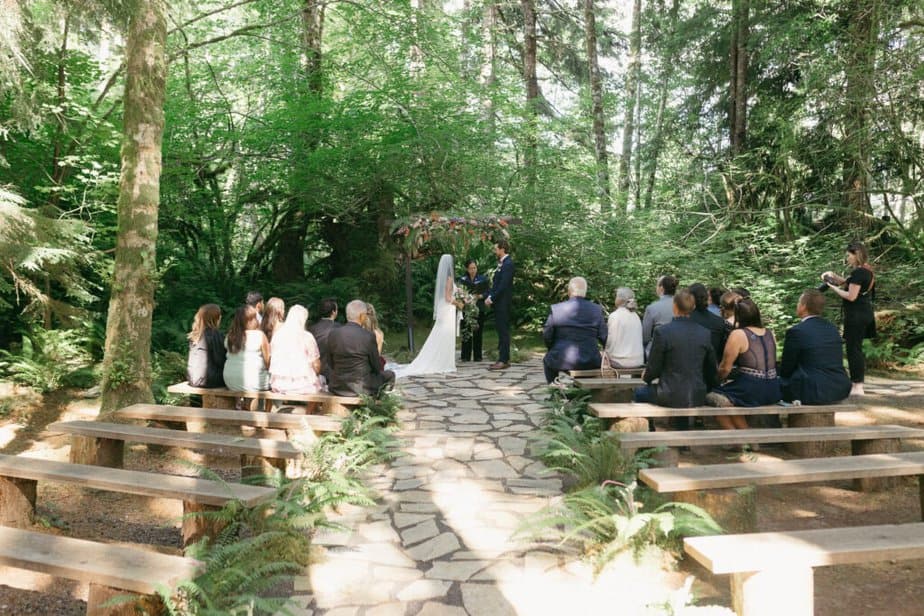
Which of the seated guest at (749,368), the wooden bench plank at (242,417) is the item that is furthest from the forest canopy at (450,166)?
the seated guest at (749,368)

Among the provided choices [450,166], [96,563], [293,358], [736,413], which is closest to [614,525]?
[736,413]

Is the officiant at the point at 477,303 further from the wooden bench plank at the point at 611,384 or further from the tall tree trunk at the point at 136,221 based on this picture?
the tall tree trunk at the point at 136,221

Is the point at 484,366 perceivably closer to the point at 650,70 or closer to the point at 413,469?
the point at 413,469

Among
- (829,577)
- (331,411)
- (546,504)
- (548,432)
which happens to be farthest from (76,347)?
(829,577)

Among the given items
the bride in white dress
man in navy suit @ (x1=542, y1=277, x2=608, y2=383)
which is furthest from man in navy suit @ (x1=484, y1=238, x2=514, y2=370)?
man in navy suit @ (x1=542, y1=277, x2=608, y2=383)

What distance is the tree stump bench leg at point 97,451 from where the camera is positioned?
5.47 metres

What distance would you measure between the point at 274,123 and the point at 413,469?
9341 millimetres

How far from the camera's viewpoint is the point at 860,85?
36.1 feet

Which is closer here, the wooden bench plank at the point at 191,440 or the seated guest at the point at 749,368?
the wooden bench plank at the point at 191,440

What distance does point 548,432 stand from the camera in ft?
21.9

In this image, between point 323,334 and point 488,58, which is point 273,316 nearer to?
point 323,334

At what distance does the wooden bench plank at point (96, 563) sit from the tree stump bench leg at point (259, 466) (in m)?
1.79

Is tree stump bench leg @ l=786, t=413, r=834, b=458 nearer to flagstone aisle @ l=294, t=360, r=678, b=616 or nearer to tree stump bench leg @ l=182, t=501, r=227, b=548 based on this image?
flagstone aisle @ l=294, t=360, r=678, b=616

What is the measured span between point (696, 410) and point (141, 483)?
173 inches
